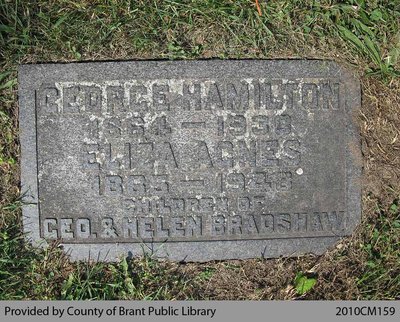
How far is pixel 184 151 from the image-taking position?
239cm

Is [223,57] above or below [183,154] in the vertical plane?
above

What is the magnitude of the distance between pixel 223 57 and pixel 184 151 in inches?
17.8

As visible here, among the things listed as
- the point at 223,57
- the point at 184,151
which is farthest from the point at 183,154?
the point at 223,57

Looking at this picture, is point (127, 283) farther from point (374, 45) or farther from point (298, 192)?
point (374, 45)

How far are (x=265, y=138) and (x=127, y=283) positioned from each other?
2.90ft

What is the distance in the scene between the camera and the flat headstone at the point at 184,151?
2383mm

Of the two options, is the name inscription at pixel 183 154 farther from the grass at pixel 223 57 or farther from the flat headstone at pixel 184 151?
the grass at pixel 223 57

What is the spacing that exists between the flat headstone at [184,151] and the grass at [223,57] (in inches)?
3.1

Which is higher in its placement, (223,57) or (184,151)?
(223,57)

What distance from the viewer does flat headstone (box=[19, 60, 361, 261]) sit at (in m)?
2.38

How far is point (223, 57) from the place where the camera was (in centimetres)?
242

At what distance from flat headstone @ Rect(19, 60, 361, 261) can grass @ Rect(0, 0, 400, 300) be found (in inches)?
Answer: 3.1

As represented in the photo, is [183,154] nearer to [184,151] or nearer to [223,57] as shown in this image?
[184,151]

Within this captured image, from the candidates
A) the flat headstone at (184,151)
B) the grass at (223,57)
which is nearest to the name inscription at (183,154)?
the flat headstone at (184,151)
